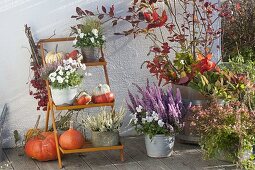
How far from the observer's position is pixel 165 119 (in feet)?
16.9

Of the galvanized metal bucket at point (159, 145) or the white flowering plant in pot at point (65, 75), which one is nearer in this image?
the white flowering plant in pot at point (65, 75)

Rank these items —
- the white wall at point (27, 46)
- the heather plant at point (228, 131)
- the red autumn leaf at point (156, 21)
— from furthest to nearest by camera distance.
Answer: the white wall at point (27, 46), the red autumn leaf at point (156, 21), the heather plant at point (228, 131)

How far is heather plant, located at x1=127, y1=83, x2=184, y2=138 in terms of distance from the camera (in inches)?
202

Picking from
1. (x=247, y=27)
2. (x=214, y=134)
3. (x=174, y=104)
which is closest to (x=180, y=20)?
(x=174, y=104)

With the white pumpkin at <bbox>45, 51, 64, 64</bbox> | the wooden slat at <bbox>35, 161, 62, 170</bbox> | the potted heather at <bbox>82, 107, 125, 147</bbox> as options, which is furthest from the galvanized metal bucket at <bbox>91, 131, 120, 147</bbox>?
the white pumpkin at <bbox>45, 51, 64, 64</bbox>

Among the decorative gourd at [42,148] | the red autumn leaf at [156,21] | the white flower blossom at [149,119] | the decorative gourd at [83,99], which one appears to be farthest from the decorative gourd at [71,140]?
the red autumn leaf at [156,21]

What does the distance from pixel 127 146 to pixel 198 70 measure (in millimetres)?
885

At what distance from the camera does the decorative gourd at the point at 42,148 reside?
5180 mm

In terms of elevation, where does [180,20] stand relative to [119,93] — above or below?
above

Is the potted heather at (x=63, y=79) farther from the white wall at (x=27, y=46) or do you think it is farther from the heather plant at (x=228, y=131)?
the heather plant at (x=228, y=131)

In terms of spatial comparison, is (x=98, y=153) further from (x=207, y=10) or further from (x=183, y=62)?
(x=207, y=10)

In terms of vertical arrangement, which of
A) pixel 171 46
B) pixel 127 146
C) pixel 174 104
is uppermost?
pixel 171 46

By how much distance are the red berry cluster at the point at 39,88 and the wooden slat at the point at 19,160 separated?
1.34ft

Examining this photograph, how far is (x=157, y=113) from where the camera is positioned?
16.8 ft
